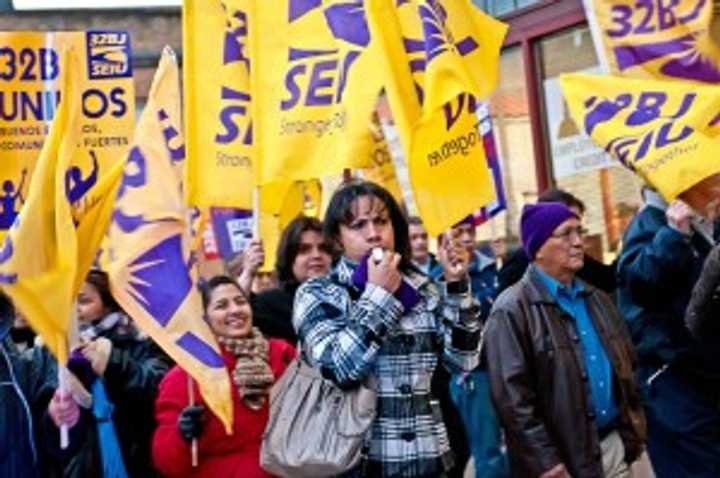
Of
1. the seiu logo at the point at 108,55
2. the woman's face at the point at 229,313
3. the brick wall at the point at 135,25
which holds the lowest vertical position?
the woman's face at the point at 229,313

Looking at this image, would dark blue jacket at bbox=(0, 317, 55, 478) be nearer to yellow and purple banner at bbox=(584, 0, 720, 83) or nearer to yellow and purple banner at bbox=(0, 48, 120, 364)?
yellow and purple banner at bbox=(0, 48, 120, 364)

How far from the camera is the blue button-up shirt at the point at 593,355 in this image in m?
5.48

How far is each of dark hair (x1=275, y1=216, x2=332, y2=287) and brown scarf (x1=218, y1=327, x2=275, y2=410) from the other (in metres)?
0.88

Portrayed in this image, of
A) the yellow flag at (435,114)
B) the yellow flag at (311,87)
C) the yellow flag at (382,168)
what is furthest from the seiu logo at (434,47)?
the yellow flag at (382,168)

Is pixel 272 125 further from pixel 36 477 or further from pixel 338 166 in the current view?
pixel 36 477

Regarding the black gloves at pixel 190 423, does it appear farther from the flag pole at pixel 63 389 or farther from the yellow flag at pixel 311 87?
the yellow flag at pixel 311 87

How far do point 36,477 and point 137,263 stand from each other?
0.96 metres

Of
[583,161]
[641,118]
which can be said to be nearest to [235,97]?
[641,118]

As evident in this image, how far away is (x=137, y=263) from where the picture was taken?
5039 mm

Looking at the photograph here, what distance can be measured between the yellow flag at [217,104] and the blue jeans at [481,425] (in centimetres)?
192

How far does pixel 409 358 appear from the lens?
4691 mm

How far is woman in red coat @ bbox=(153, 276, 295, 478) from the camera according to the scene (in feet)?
16.4

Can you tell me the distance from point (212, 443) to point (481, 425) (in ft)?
8.87

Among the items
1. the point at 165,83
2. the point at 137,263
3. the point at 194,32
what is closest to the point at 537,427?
the point at 137,263
